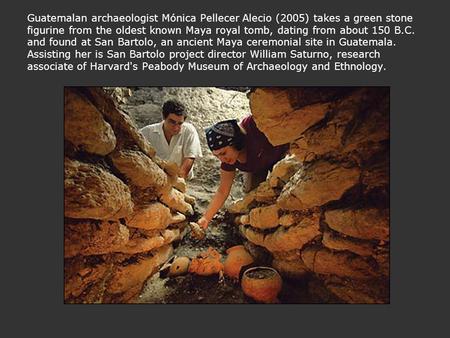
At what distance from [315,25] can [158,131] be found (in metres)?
2.55

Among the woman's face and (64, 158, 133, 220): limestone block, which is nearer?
(64, 158, 133, 220): limestone block

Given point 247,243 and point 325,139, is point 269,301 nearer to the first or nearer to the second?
point 247,243

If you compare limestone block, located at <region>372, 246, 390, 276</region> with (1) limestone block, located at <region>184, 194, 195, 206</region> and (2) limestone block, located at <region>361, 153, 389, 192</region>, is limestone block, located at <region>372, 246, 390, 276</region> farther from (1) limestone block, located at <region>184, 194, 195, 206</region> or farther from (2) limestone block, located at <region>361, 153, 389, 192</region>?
(1) limestone block, located at <region>184, 194, 195, 206</region>

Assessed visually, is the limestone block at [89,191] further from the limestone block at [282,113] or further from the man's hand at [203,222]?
the man's hand at [203,222]

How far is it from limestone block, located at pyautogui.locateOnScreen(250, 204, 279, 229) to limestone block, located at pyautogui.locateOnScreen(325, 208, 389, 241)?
2.05ft

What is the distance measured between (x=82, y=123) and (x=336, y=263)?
1949 mm

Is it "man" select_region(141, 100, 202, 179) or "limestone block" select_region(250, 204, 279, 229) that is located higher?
"man" select_region(141, 100, 202, 179)

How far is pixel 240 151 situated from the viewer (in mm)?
2859

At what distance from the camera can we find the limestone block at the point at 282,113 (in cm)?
166

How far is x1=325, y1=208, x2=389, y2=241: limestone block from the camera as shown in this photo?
1530 millimetres

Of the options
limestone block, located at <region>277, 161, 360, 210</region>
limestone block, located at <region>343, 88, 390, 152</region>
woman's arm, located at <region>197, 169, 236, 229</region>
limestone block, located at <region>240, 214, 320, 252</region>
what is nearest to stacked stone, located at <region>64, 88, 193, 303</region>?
woman's arm, located at <region>197, 169, 236, 229</region>

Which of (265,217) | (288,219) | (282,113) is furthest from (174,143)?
(282,113)

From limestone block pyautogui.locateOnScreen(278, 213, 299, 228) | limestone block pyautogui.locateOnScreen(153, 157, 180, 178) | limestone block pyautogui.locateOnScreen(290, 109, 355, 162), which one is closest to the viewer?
limestone block pyautogui.locateOnScreen(290, 109, 355, 162)

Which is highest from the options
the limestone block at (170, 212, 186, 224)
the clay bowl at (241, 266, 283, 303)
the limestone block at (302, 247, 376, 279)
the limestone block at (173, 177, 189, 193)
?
the limestone block at (173, 177, 189, 193)
